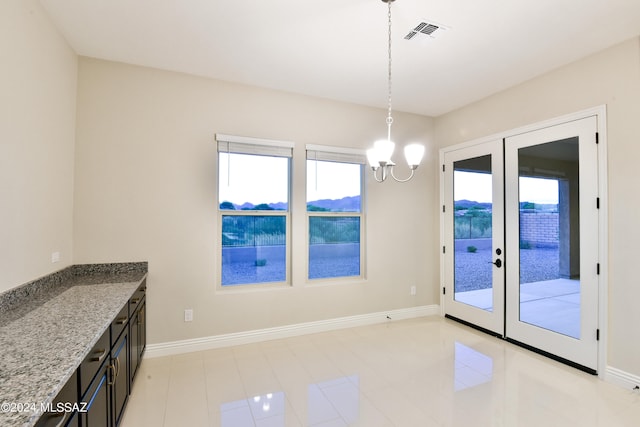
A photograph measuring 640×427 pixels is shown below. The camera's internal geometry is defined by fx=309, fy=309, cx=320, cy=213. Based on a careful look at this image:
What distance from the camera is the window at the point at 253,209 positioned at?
3557mm

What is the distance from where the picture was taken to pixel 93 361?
1493 millimetres

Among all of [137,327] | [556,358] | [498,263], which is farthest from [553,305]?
[137,327]

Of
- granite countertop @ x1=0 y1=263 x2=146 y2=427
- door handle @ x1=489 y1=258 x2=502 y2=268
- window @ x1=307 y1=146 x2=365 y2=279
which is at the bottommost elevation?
granite countertop @ x1=0 y1=263 x2=146 y2=427

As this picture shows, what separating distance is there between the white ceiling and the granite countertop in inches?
82.7

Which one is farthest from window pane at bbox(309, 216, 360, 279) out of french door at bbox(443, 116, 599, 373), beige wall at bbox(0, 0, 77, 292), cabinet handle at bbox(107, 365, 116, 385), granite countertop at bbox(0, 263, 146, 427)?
beige wall at bbox(0, 0, 77, 292)

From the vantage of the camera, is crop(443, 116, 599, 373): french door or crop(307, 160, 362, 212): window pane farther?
crop(307, 160, 362, 212): window pane

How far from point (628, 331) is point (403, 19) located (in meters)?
3.23

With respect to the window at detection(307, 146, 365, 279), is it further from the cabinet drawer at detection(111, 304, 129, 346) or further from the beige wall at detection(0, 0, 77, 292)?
the beige wall at detection(0, 0, 77, 292)

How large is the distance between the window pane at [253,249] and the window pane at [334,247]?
41cm

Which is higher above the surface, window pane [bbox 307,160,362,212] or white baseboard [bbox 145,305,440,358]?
window pane [bbox 307,160,362,212]

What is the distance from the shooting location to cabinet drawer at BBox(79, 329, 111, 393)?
137cm

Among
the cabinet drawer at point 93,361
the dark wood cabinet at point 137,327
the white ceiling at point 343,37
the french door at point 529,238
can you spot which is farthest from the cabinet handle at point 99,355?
the french door at point 529,238

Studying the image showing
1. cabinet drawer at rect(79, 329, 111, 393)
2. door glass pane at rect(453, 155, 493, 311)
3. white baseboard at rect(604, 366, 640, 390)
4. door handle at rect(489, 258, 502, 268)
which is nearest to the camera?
cabinet drawer at rect(79, 329, 111, 393)

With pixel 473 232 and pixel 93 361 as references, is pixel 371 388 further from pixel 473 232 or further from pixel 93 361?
pixel 473 232
